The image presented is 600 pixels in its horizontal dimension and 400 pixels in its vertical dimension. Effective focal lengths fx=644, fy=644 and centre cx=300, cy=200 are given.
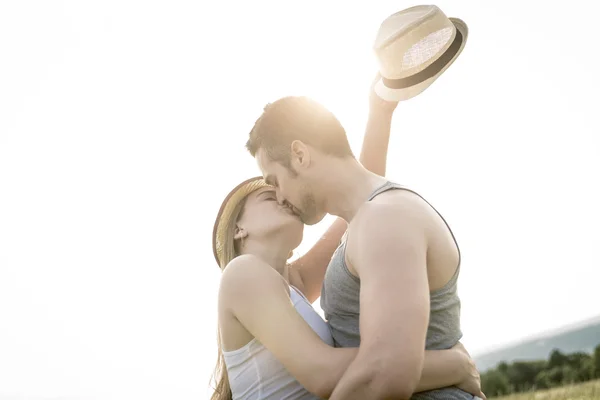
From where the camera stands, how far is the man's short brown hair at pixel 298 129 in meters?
4.14

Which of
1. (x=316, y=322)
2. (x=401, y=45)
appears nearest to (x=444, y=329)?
(x=316, y=322)

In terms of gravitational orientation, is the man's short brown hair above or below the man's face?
above

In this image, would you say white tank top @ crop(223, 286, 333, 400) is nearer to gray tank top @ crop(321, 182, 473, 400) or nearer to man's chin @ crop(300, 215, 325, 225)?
gray tank top @ crop(321, 182, 473, 400)

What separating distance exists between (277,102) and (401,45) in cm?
90

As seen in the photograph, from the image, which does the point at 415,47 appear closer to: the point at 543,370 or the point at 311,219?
the point at 311,219

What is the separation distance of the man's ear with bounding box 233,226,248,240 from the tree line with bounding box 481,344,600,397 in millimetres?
15794

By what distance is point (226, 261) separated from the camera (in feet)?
16.5

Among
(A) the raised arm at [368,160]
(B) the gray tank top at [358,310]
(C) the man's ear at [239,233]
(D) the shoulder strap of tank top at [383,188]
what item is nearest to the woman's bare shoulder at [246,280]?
(B) the gray tank top at [358,310]

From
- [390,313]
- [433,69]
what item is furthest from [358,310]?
[433,69]

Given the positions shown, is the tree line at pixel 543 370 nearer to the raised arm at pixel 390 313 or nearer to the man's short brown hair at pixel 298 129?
the man's short brown hair at pixel 298 129

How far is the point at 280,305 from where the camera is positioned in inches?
148

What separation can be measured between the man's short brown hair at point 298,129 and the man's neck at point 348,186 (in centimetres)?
11

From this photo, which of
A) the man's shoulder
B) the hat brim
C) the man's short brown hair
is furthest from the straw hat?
the man's shoulder

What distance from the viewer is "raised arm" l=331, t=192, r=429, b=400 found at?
2930mm
